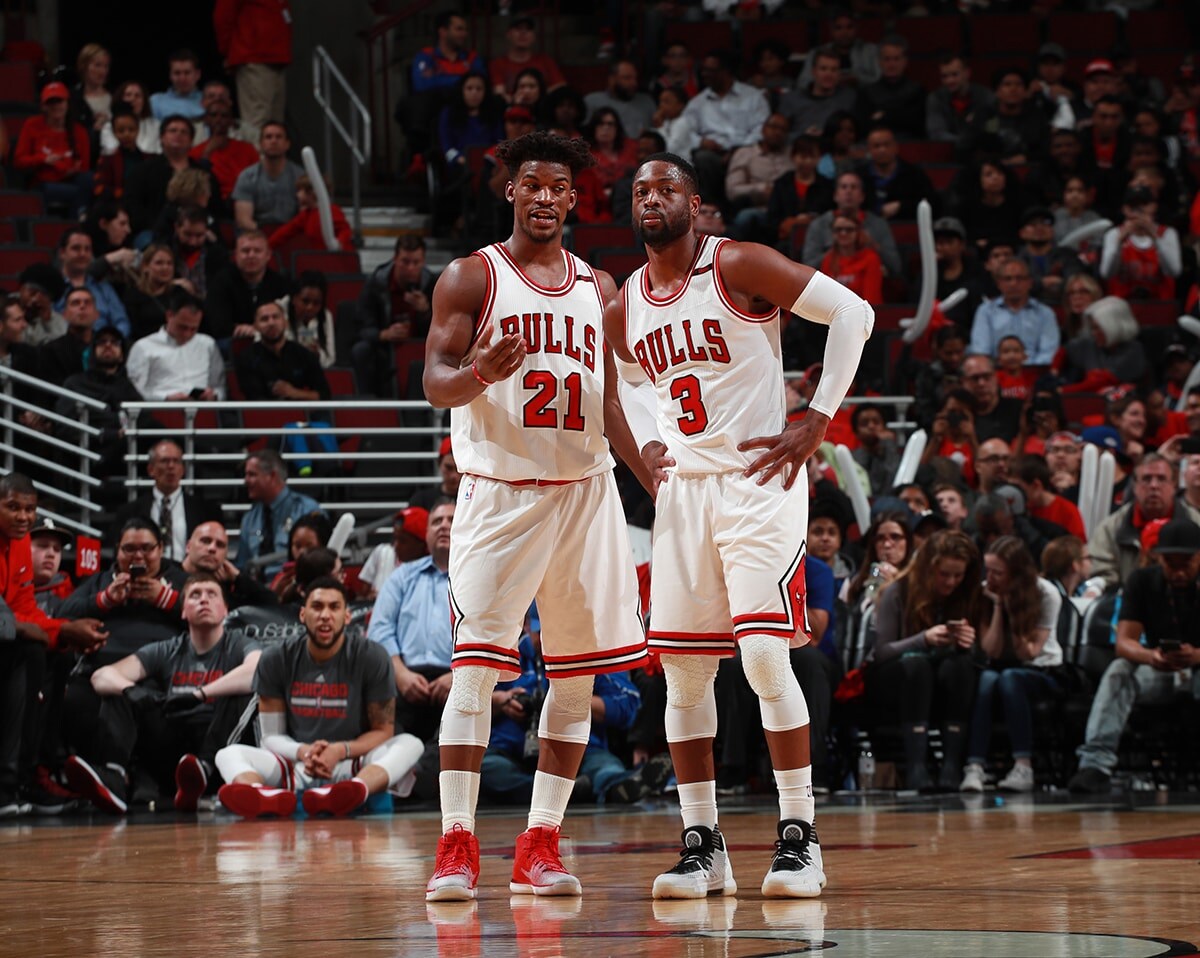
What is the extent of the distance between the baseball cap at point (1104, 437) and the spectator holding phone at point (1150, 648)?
3.20 metres

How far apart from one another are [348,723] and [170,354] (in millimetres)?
4562

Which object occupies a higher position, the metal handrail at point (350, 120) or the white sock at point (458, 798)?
the metal handrail at point (350, 120)

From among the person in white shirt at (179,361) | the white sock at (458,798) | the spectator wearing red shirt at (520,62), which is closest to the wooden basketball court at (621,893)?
the white sock at (458,798)

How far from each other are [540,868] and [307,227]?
1089 cm

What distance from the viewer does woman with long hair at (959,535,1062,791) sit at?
958cm

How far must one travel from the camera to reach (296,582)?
9969 mm

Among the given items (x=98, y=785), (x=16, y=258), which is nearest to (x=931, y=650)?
(x=98, y=785)

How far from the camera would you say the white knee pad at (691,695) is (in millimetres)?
5266

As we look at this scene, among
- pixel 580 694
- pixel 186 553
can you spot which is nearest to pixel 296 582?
pixel 186 553

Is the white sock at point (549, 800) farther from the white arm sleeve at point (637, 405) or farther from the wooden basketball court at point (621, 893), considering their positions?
the white arm sleeve at point (637, 405)

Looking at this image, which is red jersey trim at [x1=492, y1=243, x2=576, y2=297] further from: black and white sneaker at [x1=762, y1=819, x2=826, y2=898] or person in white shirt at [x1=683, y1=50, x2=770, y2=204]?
person in white shirt at [x1=683, y1=50, x2=770, y2=204]

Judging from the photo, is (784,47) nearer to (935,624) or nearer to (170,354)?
(170,354)

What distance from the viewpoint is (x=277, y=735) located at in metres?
9.02

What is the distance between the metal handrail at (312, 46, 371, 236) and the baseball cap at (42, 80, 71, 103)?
2.36 metres
